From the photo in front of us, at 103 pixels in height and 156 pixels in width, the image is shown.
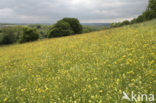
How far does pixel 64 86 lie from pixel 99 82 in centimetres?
130

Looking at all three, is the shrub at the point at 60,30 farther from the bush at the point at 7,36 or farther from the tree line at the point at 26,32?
the bush at the point at 7,36

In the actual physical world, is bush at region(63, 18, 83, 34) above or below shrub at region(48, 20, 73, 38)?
above

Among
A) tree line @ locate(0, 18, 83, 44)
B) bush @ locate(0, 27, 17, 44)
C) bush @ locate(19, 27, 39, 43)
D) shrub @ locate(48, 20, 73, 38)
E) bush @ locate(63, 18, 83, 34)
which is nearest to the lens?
bush @ locate(0, 27, 17, 44)

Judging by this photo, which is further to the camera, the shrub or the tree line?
the shrub

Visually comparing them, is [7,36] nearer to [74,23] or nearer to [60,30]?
[60,30]

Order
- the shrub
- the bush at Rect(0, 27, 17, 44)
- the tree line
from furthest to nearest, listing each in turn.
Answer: the shrub → the tree line → the bush at Rect(0, 27, 17, 44)

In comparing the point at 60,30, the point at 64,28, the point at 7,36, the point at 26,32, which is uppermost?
the point at 64,28

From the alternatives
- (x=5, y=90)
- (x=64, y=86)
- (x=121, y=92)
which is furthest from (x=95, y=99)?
(x=5, y=90)

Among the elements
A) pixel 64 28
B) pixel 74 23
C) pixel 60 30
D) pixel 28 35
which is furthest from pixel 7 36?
pixel 74 23

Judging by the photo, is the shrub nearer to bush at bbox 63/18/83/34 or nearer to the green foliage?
the green foliage

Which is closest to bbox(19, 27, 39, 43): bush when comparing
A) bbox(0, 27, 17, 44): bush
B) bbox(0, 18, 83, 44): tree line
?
bbox(0, 18, 83, 44): tree line

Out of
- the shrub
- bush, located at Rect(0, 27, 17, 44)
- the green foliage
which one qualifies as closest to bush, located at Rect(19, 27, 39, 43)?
bush, located at Rect(0, 27, 17, 44)

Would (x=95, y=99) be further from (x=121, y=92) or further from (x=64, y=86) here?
(x=64, y=86)

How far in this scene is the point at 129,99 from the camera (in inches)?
112
